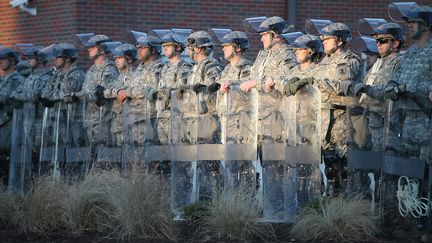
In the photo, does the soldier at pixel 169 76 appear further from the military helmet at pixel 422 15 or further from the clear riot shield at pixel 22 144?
the military helmet at pixel 422 15

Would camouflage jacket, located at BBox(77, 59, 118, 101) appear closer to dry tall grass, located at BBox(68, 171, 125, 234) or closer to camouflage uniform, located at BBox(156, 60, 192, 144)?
camouflage uniform, located at BBox(156, 60, 192, 144)

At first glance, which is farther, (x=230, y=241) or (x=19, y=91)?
(x=19, y=91)

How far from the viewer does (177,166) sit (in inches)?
505

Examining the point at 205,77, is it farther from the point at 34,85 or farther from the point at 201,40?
the point at 34,85

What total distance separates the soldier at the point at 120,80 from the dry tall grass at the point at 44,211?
2800mm

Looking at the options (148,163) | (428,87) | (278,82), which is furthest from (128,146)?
(428,87)

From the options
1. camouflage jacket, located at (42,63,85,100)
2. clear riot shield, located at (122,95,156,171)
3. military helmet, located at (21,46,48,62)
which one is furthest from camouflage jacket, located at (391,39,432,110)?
military helmet, located at (21,46,48,62)

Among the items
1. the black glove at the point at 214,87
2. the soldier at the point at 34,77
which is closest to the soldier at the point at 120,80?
the soldier at the point at 34,77

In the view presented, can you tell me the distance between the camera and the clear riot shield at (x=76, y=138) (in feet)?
50.3

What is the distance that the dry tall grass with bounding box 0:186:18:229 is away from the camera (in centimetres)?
1214

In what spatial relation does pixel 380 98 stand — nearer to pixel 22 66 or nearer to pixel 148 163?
pixel 148 163

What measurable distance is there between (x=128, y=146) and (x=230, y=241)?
170 inches

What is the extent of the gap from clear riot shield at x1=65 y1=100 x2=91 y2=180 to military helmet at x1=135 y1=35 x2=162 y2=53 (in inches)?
55.7

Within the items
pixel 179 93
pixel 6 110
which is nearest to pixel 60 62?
pixel 6 110
